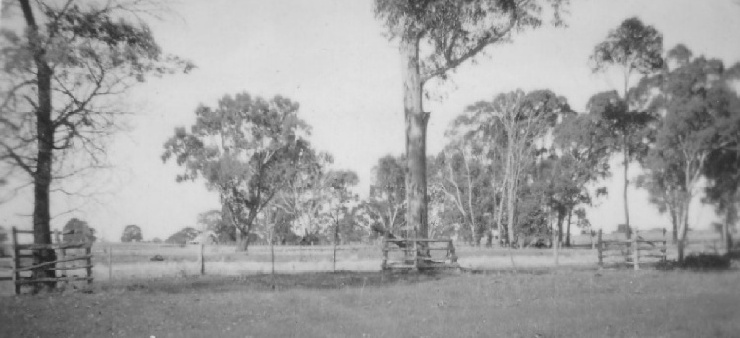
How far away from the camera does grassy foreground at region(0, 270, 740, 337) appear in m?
6.50

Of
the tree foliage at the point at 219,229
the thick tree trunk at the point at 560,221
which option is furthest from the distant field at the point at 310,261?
the tree foliage at the point at 219,229

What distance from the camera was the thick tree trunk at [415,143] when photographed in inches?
583

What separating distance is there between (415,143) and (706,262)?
26.3ft

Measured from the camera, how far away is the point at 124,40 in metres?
11.5

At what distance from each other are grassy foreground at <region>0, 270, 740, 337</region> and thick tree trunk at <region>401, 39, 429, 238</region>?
3.81 metres

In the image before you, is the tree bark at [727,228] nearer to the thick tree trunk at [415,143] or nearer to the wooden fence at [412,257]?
the wooden fence at [412,257]

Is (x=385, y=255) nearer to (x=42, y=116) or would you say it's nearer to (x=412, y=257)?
(x=412, y=257)

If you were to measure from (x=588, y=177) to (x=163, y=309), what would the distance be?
1466 inches

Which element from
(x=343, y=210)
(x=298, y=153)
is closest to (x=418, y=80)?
(x=298, y=153)

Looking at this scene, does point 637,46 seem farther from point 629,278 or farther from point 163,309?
point 163,309

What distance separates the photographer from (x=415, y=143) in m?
14.8

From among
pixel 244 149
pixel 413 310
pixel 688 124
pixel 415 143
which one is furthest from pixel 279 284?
pixel 244 149

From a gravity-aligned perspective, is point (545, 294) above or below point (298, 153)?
below

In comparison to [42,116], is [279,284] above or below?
below
